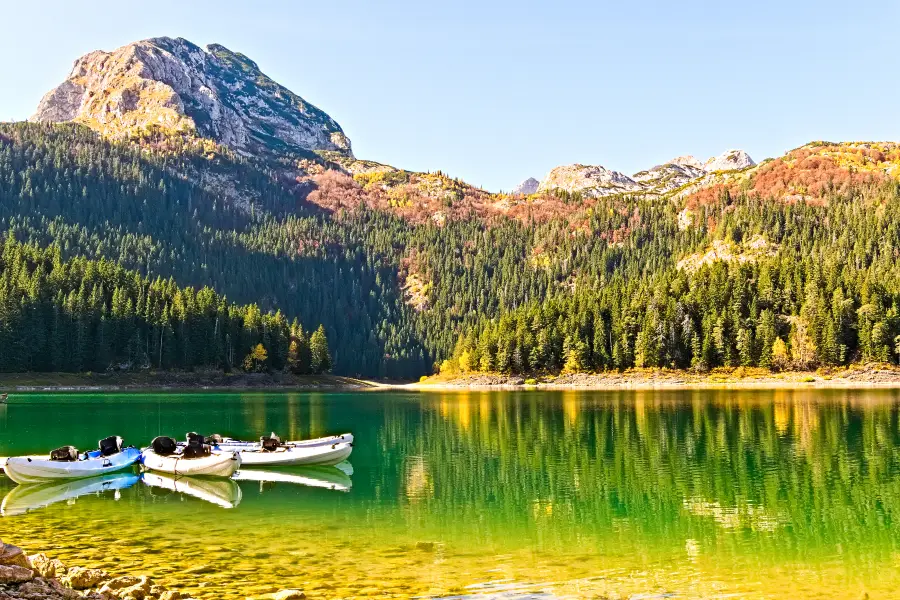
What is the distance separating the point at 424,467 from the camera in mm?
45312

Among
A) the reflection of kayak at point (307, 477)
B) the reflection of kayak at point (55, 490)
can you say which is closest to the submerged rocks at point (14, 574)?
the reflection of kayak at point (55, 490)

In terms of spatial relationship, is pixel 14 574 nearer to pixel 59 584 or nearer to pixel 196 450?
pixel 59 584

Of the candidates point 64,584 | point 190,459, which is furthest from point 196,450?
point 64,584

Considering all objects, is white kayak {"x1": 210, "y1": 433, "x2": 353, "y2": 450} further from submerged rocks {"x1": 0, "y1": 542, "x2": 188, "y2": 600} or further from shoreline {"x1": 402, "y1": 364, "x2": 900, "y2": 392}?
shoreline {"x1": 402, "y1": 364, "x2": 900, "y2": 392}

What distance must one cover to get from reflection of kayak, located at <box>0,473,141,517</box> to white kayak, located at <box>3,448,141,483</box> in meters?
0.39

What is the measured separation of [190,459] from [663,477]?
87.2 ft

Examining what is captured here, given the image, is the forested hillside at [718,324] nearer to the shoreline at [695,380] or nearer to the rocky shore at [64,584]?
the shoreline at [695,380]

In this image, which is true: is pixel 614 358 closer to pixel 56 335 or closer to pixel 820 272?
→ pixel 820 272

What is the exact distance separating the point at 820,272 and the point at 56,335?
163m

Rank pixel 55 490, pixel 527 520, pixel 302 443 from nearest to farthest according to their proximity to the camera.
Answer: pixel 527 520 → pixel 55 490 → pixel 302 443

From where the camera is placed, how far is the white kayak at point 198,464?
136 ft

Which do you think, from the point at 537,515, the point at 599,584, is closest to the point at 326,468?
the point at 537,515

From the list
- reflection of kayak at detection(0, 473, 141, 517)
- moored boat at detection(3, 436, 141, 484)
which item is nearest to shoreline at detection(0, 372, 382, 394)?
moored boat at detection(3, 436, 141, 484)

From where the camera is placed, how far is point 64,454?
42094 mm
